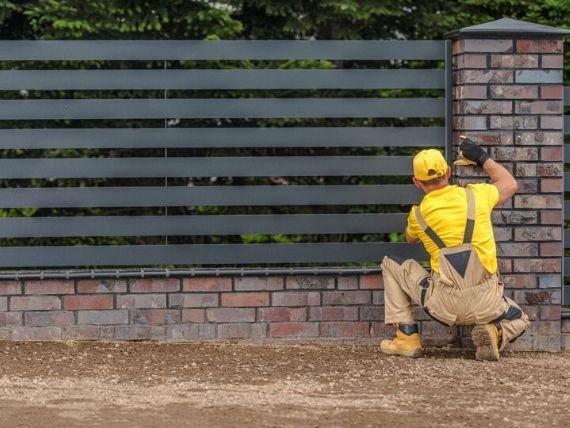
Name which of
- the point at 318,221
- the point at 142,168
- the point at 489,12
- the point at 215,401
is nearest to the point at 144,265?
the point at 142,168

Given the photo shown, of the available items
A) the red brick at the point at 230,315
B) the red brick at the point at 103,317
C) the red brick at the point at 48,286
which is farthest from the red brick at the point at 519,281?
the red brick at the point at 48,286

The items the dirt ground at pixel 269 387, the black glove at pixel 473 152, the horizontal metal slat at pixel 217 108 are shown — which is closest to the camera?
the dirt ground at pixel 269 387

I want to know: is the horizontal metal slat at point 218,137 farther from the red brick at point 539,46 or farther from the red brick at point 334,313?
the red brick at point 334,313

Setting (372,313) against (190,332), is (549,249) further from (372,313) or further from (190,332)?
(190,332)

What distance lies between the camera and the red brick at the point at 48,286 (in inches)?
304

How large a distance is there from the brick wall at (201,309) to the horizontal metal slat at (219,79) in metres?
1.25

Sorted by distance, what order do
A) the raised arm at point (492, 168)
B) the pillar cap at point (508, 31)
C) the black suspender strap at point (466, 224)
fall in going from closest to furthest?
the black suspender strap at point (466, 224)
the raised arm at point (492, 168)
the pillar cap at point (508, 31)

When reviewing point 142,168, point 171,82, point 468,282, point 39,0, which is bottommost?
point 468,282

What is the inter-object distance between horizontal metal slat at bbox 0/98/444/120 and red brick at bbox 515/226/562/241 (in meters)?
0.93

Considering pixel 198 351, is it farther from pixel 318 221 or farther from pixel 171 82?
pixel 171 82

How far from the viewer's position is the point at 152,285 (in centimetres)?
775

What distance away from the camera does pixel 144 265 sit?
7.89m

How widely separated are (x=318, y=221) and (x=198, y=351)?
→ 1.16 metres

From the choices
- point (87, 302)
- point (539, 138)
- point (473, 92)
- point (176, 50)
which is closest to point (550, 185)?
point (539, 138)
